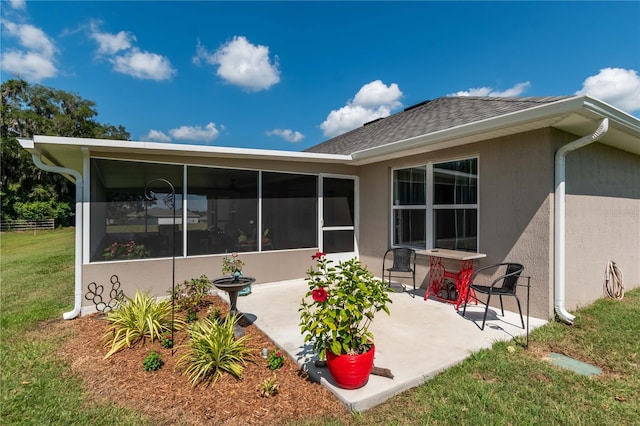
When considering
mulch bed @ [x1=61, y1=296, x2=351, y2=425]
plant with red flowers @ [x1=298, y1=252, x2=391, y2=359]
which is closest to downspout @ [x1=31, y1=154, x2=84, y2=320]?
mulch bed @ [x1=61, y1=296, x2=351, y2=425]

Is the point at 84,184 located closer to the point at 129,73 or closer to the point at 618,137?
the point at 618,137

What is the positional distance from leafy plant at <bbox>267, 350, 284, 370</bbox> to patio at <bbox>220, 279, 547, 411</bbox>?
6.3 inches

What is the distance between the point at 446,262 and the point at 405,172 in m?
1.93

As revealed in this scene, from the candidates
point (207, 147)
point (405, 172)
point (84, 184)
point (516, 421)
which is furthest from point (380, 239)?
point (84, 184)

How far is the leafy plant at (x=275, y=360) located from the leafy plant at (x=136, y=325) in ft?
4.81

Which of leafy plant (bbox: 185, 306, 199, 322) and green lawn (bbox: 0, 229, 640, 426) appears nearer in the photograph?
green lawn (bbox: 0, 229, 640, 426)

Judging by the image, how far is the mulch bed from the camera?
2.22 meters

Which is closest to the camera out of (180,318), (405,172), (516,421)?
(516,421)

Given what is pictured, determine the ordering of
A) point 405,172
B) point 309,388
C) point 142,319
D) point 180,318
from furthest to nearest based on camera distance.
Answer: point 405,172 < point 180,318 < point 142,319 < point 309,388

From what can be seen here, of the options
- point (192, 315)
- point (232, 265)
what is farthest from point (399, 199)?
point (192, 315)

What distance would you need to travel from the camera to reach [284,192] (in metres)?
6.11

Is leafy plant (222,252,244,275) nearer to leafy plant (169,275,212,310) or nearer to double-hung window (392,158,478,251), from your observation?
leafy plant (169,275,212,310)

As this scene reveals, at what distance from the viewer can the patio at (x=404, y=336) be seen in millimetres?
2492

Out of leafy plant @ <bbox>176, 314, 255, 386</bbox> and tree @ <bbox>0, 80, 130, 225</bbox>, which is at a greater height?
tree @ <bbox>0, 80, 130, 225</bbox>
